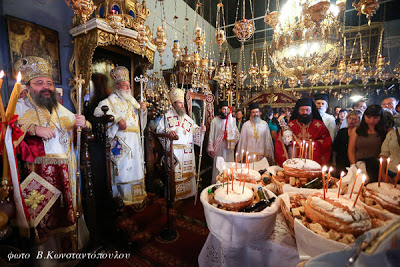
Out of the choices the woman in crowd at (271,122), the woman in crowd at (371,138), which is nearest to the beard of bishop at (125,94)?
the woman in crowd at (371,138)

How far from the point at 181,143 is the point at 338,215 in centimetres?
348

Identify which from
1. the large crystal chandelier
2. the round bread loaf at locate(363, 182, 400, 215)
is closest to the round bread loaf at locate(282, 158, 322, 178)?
the round bread loaf at locate(363, 182, 400, 215)

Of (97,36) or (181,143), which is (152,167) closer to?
(181,143)

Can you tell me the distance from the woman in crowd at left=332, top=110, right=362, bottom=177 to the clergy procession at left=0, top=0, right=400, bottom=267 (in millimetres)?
31

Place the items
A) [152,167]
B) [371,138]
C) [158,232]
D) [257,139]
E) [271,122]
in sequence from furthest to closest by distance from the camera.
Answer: [271,122] → [257,139] → [152,167] → [158,232] → [371,138]

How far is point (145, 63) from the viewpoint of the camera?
13.7 feet

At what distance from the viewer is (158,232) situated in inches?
121

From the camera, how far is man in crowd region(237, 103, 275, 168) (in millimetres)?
4797

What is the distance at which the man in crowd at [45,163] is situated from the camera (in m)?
2.11

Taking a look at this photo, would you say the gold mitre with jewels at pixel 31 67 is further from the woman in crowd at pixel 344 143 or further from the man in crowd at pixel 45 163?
the woman in crowd at pixel 344 143

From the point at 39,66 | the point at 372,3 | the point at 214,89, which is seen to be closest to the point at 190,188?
the point at 39,66

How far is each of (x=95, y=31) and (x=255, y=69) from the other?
4226 mm

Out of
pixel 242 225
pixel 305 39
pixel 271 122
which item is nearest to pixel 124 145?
pixel 242 225

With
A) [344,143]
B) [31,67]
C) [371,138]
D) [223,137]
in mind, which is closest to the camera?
[31,67]
